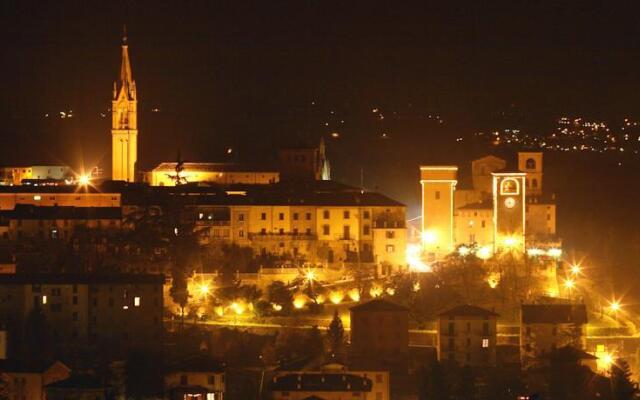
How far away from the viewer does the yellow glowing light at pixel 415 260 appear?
176ft

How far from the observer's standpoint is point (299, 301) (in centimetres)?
5044

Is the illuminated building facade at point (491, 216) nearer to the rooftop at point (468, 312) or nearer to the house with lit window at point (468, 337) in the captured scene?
the rooftop at point (468, 312)

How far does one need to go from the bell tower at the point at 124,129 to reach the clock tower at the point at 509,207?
520 inches

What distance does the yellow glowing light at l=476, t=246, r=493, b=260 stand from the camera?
177 ft

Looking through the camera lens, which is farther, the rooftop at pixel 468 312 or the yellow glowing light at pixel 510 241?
the yellow glowing light at pixel 510 241

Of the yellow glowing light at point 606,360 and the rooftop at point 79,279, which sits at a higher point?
the rooftop at point 79,279

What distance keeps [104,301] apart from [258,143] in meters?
22.0

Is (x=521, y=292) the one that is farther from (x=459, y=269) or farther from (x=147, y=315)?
(x=147, y=315)

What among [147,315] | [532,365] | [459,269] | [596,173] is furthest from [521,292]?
[596,173]

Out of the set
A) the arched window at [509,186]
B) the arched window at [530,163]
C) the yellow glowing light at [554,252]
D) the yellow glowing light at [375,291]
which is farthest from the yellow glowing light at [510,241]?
the yellow glowing light at [375,291]

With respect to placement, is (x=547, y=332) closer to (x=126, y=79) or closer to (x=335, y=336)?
(x=335, y=336)

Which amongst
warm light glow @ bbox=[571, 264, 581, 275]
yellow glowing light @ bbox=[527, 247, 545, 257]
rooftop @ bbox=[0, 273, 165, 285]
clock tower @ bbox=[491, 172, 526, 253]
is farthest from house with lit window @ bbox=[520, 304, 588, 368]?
rooftop @ bbox=[0, 273, 165, 285]

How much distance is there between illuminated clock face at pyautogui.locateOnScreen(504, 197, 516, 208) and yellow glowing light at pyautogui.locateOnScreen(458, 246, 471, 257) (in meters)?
1.85

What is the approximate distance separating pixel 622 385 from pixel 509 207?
11.6m
